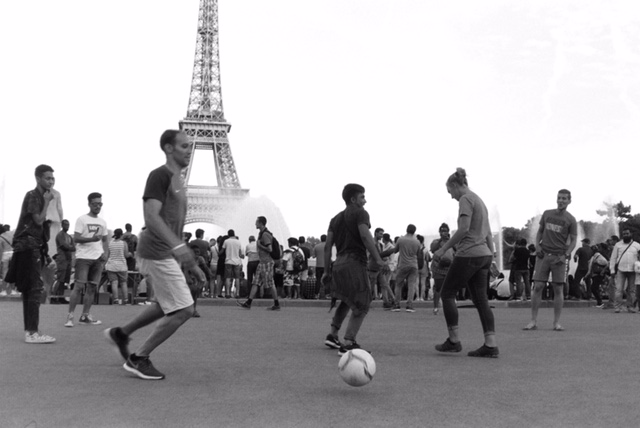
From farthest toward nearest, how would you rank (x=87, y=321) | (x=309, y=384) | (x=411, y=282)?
(x=411, y=282) → (x=87, y=321) → (x=309, y=384)

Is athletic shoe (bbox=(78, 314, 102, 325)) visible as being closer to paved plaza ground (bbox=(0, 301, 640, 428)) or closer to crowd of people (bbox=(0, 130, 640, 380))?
crowd of people (bbox=(0, 130, 640, 380))

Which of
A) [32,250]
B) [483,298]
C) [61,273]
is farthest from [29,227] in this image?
[61,273]

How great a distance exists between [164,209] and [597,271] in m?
16.6

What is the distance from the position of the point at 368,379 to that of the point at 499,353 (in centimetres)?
308

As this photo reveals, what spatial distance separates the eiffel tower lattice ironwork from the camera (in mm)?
63281

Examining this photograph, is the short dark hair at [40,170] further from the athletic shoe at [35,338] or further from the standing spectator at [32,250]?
the athletic shoe at [35,338]

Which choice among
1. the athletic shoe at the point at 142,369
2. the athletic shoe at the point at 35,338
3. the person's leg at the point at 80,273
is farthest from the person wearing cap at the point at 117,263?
the athletic shoe at the point at 142,369

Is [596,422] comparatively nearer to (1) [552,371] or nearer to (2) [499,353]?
(1) [552,371]

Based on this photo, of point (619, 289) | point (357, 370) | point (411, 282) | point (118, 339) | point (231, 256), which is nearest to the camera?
point (357, 370)

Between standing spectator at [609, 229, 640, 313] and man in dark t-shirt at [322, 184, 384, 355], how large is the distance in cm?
1000

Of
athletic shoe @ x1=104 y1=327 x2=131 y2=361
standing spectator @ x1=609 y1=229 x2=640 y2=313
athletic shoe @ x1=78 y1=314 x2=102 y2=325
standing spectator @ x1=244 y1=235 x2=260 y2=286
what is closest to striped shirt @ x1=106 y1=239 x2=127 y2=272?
standing spectator @ x1=244 y1=235 x2=260 y2=286

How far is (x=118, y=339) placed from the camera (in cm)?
646

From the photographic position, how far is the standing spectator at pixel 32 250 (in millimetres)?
8250

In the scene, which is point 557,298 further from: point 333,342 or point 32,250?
point 32,250
